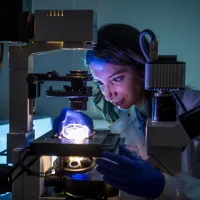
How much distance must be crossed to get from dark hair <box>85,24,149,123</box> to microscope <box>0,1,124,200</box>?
1.15 ft

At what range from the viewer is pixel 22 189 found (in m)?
0.89

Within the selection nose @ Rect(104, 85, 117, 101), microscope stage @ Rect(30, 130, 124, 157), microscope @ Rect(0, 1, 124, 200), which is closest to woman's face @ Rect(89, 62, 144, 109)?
nose @ Rect(104, 85, 117, 101)

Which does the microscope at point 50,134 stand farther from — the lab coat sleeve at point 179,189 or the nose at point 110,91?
the nose at point 110,91

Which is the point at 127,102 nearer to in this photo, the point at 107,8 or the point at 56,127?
the point at 56,127

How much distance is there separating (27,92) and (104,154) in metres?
0.35

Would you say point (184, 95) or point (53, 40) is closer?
point (53, 40)

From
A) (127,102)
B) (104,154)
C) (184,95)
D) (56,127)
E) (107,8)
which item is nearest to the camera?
(104,154)

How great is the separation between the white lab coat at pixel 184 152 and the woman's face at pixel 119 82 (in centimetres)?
10

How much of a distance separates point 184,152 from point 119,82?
438 mm

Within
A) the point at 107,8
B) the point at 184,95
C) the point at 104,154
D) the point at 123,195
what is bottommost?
the point at 123,195

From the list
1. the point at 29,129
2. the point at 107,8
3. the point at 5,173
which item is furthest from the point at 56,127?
the point at 107,8

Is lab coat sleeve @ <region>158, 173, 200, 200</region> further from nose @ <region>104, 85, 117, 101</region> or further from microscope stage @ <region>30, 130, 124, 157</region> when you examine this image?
nose @ <region>104, 85, 117, 101</region>

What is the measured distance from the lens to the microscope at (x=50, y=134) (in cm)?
86

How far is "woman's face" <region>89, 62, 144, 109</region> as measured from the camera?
1.34 metres
